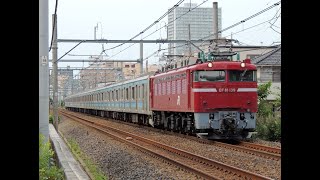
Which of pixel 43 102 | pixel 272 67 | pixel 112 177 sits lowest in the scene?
pixel 112 177

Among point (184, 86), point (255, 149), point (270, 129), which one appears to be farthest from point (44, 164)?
point (270, 129)

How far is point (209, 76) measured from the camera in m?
15.8

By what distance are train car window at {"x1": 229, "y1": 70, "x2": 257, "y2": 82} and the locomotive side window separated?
0.94 feet

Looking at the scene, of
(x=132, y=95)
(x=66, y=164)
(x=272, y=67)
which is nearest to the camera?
(x=66, y=164)

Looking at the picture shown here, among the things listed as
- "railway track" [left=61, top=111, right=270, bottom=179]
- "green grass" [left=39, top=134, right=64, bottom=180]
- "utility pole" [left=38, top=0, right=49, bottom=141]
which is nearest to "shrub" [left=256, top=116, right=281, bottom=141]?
"railway track" [left=61, top=111, right=270, bottom=179]

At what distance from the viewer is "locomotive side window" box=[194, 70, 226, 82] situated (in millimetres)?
15625

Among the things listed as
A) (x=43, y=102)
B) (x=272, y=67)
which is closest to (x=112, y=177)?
(x=43, y=102)

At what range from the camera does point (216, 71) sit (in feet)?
52.1

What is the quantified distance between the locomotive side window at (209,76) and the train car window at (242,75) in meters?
0.29

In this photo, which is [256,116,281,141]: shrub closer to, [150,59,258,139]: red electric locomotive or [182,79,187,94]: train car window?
[150,59,258,139]: red electric locomotive

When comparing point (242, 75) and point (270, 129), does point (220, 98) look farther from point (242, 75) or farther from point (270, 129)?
point (270, 129)
